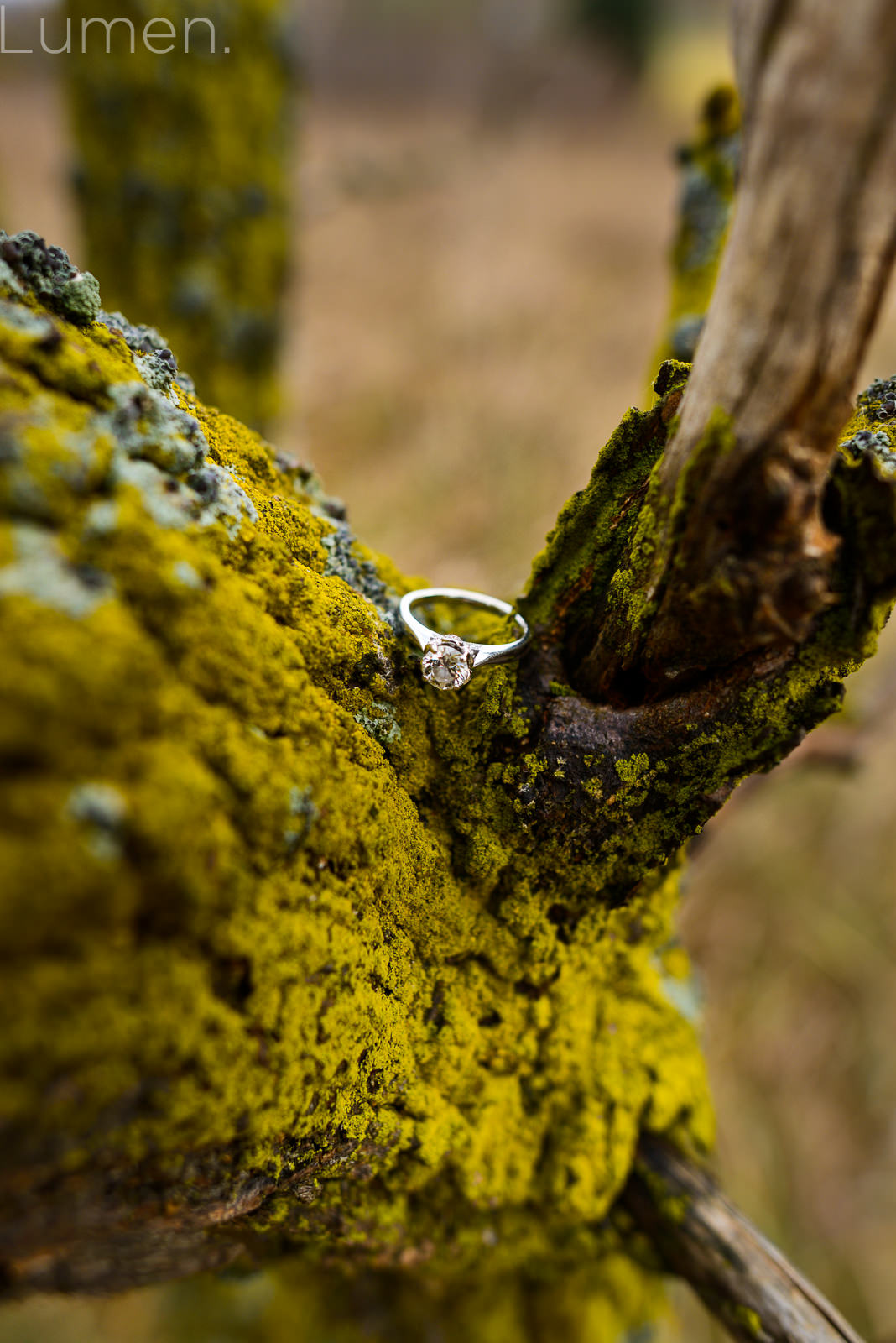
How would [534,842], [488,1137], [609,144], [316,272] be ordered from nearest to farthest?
[534,842], [488,1137], [316,272], [609,144]

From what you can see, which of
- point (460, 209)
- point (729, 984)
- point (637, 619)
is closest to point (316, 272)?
point (460, 209)

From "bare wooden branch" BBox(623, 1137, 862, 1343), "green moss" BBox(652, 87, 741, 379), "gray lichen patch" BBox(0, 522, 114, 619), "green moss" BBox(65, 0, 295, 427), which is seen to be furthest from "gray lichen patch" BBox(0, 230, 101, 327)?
"green moss" BBox(65, 0, 295, 427)

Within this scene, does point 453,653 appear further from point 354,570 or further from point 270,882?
point 270,882

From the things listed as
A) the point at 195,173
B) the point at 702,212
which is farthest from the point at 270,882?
the point at 195,173

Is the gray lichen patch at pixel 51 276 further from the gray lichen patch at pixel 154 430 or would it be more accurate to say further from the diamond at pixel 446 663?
the diamond at pixel 446 663

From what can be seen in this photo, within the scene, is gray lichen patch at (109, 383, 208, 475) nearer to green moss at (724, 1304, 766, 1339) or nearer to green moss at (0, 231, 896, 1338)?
green moss at (0, 231, 896, 1338)

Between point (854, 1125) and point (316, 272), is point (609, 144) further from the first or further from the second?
point (854, 1125)
